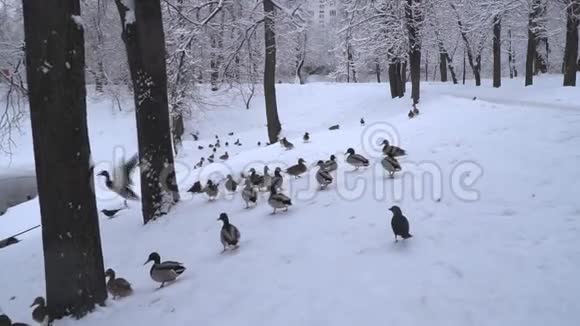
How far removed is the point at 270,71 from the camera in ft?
53.8

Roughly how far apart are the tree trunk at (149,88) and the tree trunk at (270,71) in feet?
23.2

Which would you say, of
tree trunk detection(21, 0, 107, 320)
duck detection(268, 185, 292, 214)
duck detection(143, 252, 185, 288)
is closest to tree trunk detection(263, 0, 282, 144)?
duck detection(268, 185, 292, 214)

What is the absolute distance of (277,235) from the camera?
615 cm

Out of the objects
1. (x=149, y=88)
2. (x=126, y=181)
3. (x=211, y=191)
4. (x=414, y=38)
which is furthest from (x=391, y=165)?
(x=414, y=38)

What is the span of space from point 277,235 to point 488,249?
2762mm

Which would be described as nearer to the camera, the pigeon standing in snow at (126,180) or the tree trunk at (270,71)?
the pigeon standing in snow at (126,180)

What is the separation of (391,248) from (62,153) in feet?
12.5

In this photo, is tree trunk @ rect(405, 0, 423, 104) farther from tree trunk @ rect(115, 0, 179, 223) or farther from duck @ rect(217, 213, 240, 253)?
duck @ rect(217, 213, 240, 253)

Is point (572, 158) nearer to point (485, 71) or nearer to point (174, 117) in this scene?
point (174, 117)

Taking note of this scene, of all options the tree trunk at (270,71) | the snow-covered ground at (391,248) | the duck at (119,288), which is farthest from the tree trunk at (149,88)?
the tree trunk at (270,71)

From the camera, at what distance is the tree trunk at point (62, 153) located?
184 inches

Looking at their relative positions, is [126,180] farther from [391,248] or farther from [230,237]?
[391,248]

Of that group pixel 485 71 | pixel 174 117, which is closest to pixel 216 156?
pixel 174 117
